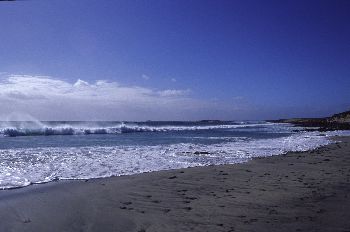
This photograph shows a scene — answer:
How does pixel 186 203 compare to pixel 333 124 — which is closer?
pixel 186 203

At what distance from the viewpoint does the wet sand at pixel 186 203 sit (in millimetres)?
5199

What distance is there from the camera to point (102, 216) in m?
5.69

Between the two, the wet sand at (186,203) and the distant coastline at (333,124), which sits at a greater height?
the distant coastline at (333,124)

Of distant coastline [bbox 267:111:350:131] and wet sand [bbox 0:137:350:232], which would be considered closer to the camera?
wet sand [bbox 0:137:350:232]

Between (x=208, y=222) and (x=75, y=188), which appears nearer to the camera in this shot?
(x=208, y=222)

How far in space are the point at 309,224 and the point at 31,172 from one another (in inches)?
314

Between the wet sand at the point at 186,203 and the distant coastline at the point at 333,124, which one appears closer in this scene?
the wet sand at the point at 186,203

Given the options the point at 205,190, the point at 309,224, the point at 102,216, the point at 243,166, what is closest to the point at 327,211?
the point at 309,224

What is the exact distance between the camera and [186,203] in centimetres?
655

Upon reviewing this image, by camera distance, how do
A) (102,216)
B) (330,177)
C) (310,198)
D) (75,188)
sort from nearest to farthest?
(102,216)
(310,198)
(75,188)
(330,177)

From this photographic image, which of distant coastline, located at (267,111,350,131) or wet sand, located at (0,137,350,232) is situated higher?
distant coastline, located at (267,111,350,131)

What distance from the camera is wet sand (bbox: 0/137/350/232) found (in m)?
5.20

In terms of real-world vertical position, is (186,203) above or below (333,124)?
below

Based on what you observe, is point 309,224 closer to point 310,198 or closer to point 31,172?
point 310,198
